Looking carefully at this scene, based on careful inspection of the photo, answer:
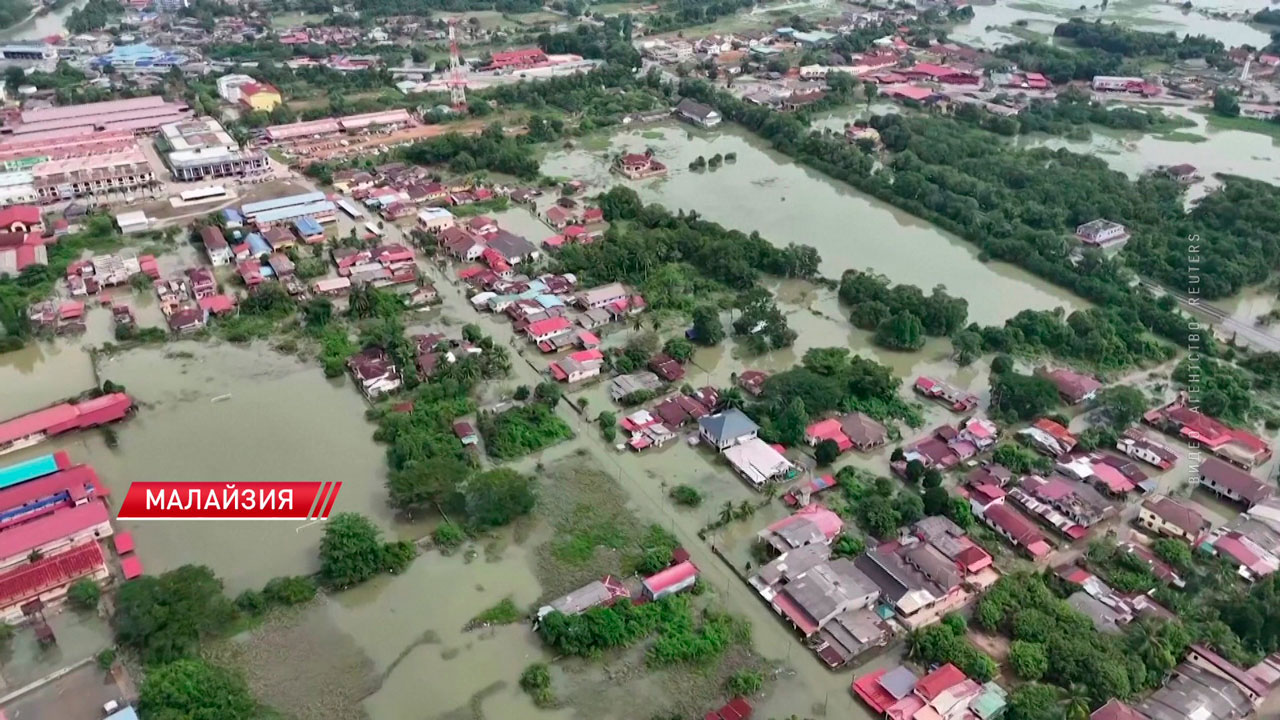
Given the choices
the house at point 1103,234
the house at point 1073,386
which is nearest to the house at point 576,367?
the house at point 1073,386

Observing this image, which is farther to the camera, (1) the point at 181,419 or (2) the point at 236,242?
(2) the point at 236,242

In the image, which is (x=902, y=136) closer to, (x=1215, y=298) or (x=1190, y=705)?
(x=1215, y=298)

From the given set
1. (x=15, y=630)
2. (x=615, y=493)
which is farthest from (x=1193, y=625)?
(x=15, y=630)

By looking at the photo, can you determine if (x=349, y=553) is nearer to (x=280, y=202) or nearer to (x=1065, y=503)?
(x=1065, y=503)

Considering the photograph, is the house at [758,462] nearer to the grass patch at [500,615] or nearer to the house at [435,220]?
the grass patch at [500,615]

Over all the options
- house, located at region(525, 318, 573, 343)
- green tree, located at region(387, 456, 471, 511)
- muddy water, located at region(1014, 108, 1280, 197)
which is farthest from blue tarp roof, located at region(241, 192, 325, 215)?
muddy water, located at region(1014, 108, 1280, 197)
